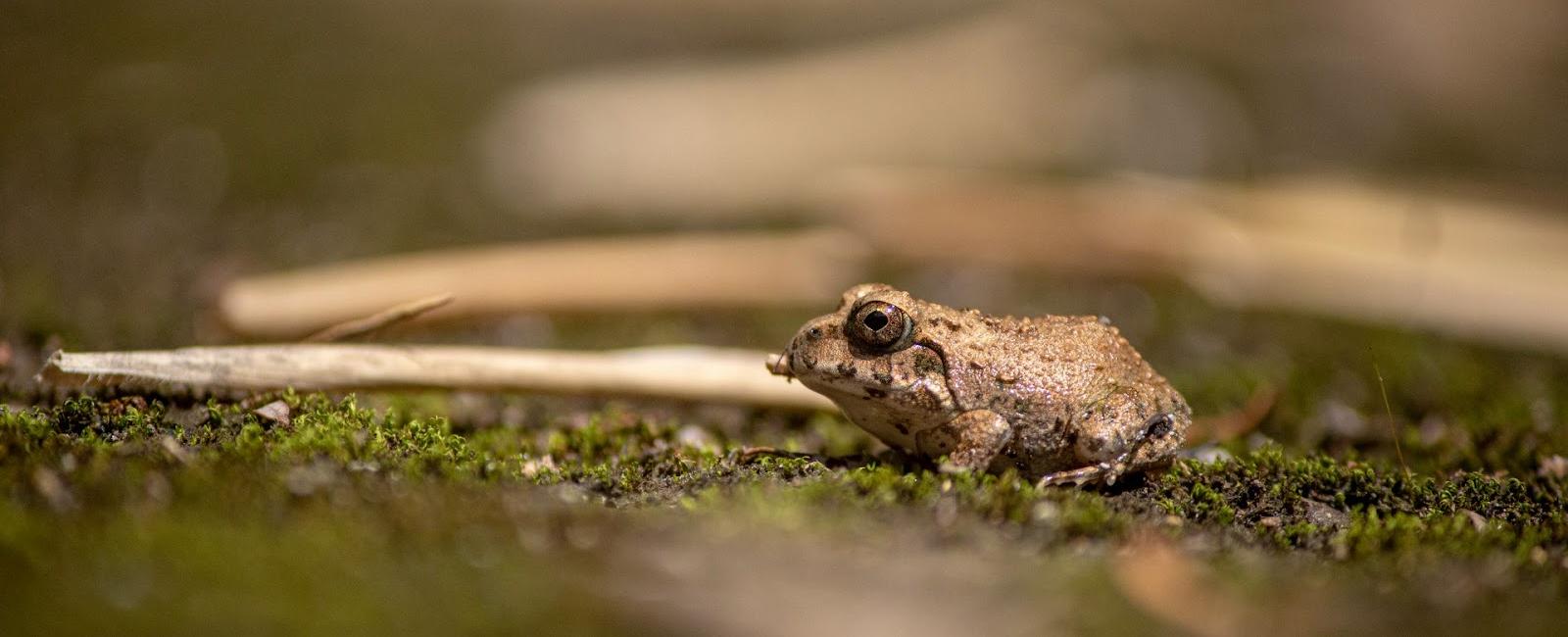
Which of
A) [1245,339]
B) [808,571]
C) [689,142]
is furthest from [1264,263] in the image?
[808,571]

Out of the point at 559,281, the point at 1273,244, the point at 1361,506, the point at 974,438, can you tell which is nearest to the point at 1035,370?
the point at 974,438

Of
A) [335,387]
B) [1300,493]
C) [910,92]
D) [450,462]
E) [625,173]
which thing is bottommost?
[1300,493]

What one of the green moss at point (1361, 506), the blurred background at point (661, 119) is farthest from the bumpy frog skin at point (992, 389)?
the blurred background at point (661, 119)

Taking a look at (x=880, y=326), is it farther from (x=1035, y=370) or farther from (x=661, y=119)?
(x=661, y=119)

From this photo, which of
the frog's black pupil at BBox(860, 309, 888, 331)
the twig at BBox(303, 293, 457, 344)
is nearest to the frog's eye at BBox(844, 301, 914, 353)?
the frog's black pupil at BBox(860, 309, 888, 331)

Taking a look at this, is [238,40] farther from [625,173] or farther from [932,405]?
[932,405]

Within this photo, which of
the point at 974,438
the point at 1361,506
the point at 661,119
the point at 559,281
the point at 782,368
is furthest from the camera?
the point at 661,119
